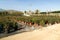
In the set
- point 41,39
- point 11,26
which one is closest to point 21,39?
point 41,39

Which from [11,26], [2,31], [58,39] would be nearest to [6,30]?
[2,31]

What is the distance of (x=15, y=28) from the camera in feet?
72.0

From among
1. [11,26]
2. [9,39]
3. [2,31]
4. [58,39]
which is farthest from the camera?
[11,26]

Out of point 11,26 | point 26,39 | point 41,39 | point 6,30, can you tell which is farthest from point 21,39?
point 11,26

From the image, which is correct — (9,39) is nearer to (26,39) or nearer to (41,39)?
(26,39)

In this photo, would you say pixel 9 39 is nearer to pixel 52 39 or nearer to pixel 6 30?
pixel 52 39

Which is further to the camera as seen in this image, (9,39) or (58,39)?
(58,39)

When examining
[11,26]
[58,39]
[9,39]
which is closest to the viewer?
[9,39]

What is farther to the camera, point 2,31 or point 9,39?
point 2,31

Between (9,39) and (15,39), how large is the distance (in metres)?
0.52

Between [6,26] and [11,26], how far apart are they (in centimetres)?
150

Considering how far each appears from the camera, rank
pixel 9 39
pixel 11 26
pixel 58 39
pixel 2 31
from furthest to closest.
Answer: pixel 11 26, pixel 2 31, pixel 58 39, pixel 9 39

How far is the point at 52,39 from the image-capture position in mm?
14555

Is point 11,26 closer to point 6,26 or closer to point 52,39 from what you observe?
point 6,26
